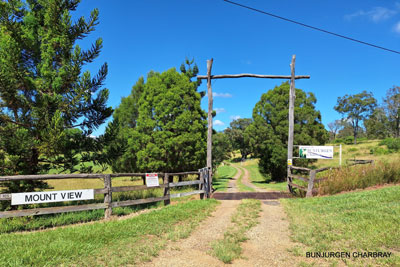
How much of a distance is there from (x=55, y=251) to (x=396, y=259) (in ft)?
17.3

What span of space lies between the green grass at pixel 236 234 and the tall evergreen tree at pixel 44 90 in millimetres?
5011

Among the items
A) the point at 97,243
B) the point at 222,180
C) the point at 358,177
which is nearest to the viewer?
the point at 97,243

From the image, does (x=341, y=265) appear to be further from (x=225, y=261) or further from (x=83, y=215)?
(x=83, y=215)

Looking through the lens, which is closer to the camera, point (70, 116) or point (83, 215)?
point (83, 215)

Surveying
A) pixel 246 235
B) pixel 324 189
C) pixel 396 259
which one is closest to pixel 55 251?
pixel 246 235

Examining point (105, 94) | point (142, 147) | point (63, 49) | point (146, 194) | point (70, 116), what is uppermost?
point (63, 49)

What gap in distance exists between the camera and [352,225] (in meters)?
5.54

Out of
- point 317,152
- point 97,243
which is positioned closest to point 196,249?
point 97,243

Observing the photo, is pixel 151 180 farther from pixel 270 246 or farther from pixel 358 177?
pixel 358 177

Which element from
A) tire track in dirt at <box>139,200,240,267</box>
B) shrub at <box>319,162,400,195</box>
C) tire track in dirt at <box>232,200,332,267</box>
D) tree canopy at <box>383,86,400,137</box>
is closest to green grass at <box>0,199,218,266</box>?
tire track in dirt at <box>139,200,240,267</box>

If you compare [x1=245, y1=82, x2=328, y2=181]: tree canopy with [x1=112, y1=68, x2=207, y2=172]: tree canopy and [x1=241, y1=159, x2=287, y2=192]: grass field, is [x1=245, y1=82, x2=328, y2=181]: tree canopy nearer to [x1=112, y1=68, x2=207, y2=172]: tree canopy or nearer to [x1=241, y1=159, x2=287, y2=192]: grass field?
[x1=241, y1=159, x2=287, y2=192]: grass field

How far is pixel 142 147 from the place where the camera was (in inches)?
619

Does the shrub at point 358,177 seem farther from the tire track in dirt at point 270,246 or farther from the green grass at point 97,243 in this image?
the green grass at point 97,243

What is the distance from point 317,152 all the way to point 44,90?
40.2ft
